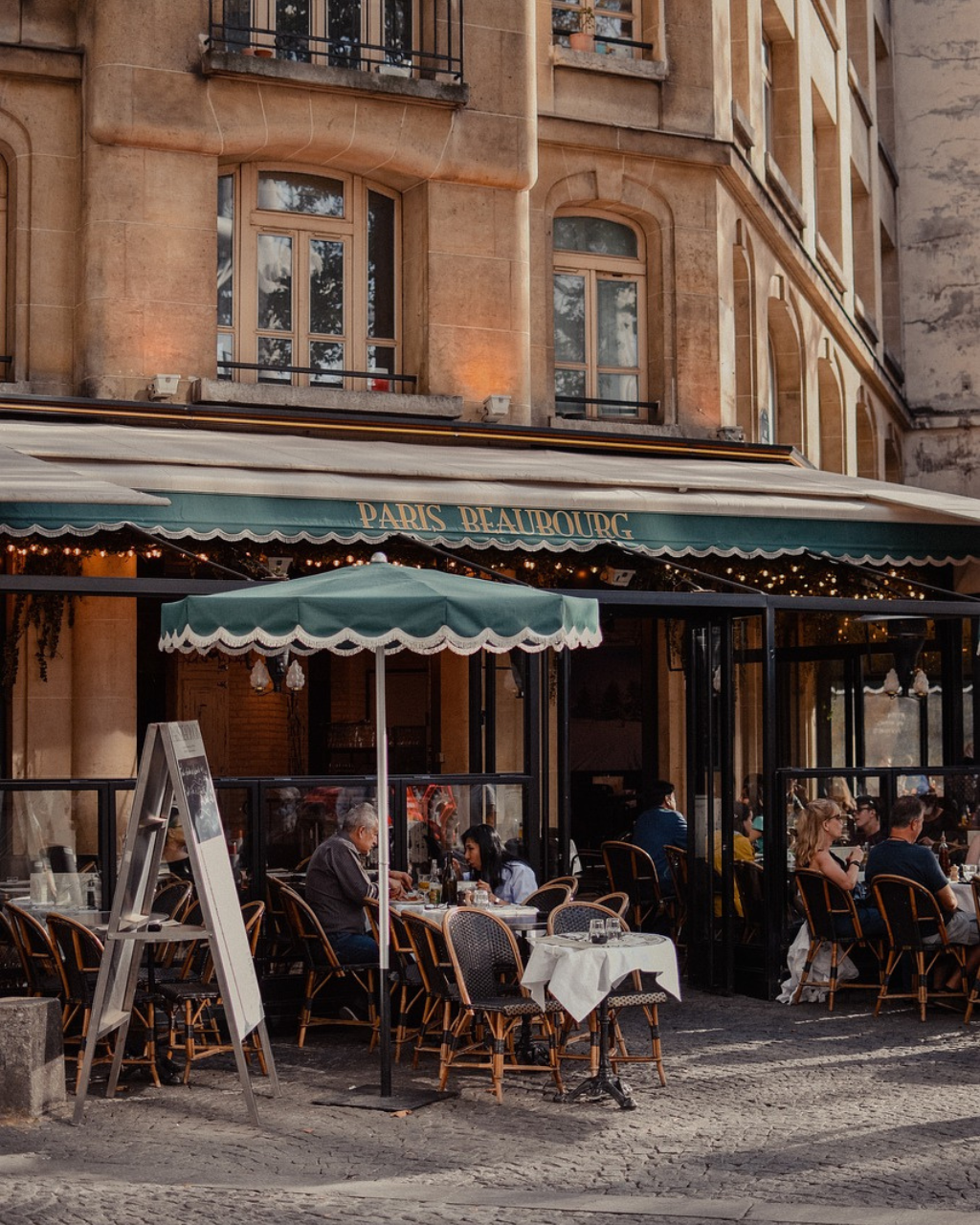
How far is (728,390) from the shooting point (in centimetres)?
1814

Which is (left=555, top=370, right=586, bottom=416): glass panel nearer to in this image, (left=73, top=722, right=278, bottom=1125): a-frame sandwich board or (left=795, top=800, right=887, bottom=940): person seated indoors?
(left=795, top=800, right=887, bottom=940): person seated indoors

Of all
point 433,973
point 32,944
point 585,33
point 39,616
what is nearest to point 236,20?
point 585,33

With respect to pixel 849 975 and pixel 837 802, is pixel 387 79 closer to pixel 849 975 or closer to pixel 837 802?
pixel 837 802

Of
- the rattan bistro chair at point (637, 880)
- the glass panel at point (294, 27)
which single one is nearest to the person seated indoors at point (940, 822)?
the rattan bistro chair at point (637, 880)

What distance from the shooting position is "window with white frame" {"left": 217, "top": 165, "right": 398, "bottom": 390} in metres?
16.2

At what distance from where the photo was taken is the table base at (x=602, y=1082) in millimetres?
8852

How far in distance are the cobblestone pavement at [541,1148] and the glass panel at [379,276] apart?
821cm

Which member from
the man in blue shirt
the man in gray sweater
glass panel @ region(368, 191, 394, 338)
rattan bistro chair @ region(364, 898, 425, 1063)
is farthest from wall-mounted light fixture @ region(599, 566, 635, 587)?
rattan bistro chair @ region(364, 898, 425, 1063)

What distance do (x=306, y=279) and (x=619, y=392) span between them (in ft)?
11.4

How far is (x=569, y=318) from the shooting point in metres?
17.9

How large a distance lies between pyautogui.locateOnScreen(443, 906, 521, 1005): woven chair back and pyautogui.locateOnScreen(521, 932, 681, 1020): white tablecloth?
0.29m

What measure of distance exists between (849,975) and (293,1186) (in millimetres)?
5938

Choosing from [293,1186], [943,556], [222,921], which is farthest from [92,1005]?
[943,556]

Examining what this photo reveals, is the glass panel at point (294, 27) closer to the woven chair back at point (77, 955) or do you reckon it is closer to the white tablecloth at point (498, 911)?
the white tablecloth at point (498, 911)
